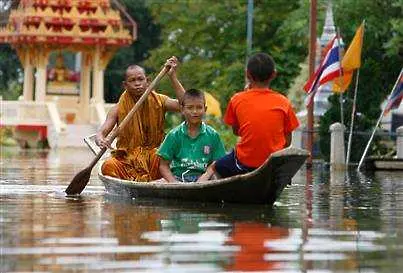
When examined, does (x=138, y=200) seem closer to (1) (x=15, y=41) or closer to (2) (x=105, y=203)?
(2) (x=105, y=203)

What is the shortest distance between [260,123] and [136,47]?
72.0 m

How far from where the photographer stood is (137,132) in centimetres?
1809

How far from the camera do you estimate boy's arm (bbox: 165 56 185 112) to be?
17078 mm

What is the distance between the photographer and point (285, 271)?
375 inches

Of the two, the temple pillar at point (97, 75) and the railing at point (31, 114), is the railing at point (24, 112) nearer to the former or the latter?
the railing at point (31, 114)

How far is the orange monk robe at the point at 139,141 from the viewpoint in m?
17.9

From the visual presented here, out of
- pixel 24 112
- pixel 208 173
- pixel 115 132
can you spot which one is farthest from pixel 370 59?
pixel 24 112

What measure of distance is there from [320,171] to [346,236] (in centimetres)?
1745

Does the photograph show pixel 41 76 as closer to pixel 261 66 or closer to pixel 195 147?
pixel 195 147

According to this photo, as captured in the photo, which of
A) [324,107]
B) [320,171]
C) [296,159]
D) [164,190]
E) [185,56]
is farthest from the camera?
[185,56]

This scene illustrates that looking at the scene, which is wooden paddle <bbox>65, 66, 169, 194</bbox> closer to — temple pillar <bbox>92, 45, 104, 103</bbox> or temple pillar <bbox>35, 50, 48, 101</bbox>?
temple pillar <bbox>35, 50, 48, 101</bbox>

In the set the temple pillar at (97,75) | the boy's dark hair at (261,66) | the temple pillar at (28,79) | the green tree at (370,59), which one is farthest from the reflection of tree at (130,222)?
the temple pillar at (97,75)

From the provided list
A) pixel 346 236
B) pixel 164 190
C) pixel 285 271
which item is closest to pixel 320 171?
pixel 164 190

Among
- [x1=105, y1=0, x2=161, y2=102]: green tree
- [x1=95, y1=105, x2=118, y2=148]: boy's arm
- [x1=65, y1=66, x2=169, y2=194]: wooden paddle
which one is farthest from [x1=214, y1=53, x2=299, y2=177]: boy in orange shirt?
[x1=105, y1=0, x2=161, y2=102]: green tree
